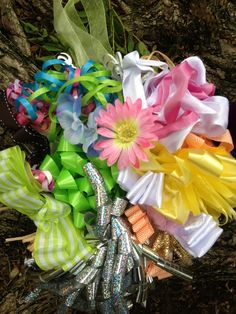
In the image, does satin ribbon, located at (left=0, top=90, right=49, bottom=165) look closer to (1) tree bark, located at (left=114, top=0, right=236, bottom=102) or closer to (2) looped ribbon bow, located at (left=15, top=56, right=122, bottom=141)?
(2) looped ribbon bow, located at (left=15, top=56, right=122, bottom=141)

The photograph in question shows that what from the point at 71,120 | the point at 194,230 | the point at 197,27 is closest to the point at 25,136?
the point at 71,120

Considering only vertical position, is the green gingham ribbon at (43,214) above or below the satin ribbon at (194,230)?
above

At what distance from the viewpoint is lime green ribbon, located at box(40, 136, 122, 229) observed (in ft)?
2.92

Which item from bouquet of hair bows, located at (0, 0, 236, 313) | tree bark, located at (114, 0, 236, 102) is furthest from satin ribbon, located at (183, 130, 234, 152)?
tree bark, located at (114, 0, 236, 102)

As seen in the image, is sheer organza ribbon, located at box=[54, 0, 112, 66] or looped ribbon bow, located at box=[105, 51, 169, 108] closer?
looped ribbon bow, located at box=[105, 51, 169, 108]

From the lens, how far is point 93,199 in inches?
35.9

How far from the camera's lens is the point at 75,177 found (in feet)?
3.01

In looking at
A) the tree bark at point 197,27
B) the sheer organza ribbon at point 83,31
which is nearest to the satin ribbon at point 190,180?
the sheer organza ribbon at point 83,31

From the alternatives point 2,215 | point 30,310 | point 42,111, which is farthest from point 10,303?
point 42,111

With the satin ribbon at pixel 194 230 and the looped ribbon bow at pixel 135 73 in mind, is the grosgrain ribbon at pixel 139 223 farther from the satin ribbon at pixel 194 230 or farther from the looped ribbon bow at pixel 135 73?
the looped ribbon bow at pixel 135 73

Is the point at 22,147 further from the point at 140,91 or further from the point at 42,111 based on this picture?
the point at 140,91

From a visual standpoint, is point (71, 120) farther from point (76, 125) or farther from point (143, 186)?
point (143, 186)

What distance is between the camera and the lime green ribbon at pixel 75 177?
89cm

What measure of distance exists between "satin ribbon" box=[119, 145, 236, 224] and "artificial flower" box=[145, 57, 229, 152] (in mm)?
30
